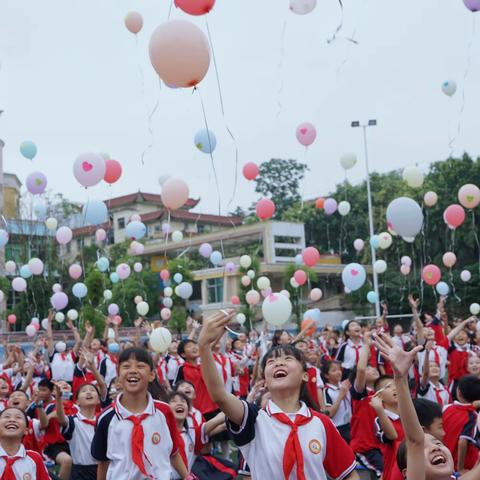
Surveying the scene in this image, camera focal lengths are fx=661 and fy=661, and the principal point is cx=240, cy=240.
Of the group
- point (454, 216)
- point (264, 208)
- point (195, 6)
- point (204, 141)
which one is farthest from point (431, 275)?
point (195, 6)

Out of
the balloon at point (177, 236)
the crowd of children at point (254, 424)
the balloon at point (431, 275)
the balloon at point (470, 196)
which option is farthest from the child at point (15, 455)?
the balloon at point (177, 236)

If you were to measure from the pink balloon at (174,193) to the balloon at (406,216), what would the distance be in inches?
109

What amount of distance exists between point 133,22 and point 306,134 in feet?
11.6

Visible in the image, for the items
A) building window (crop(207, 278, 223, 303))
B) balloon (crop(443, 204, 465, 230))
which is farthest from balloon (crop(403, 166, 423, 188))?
building window (crop(207, 278, 223, 303))

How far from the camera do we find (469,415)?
4.38 metres

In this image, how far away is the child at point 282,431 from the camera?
2.64 metres

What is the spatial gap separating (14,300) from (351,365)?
72.9 ft

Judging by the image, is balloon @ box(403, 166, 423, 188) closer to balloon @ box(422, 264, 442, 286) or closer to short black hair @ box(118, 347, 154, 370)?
balloon @ box(422, 264, 442, 286)

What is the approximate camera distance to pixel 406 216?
323 inches

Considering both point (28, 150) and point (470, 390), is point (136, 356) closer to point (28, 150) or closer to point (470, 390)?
point (470, 390)

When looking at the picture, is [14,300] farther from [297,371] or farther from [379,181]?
[297,371]

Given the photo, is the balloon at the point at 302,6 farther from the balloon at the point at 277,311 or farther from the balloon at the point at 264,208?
the balloon at the point at 264,208

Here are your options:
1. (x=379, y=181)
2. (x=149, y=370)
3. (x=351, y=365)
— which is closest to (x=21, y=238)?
(x=379, y=181)

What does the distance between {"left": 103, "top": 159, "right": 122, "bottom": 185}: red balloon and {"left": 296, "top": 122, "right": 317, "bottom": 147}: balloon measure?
2.83 meters
